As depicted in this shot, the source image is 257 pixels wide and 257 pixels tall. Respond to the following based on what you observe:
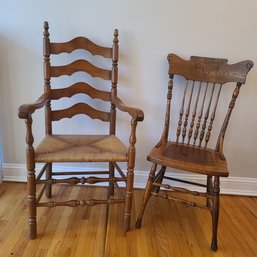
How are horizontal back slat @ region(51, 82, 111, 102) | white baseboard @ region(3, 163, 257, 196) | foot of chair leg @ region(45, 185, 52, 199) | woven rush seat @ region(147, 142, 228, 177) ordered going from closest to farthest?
woven rush seat @ region(147, 142, 228, 177) → horizontal back slat @ region(51, 82, 111, 102) → foot of chair leg @ region(45, 185, 52, 199) → white baseboard @ region(3, 163, 257, 196)

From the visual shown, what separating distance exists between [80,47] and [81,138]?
0.53 m

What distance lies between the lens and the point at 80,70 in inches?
61.9

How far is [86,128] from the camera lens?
5.98 ft

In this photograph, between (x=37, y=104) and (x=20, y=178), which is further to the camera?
(x=20, y=178)

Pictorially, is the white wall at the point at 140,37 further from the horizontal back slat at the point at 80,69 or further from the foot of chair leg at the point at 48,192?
the foot of chair leg at the point at 48,192

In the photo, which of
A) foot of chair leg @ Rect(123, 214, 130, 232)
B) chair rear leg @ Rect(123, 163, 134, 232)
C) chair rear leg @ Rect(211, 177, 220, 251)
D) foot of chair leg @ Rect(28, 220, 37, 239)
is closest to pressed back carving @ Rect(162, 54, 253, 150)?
chair rear leg @ Rect(211, 177, 220, 251)

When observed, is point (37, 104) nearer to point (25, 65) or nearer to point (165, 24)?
point (25, 65)

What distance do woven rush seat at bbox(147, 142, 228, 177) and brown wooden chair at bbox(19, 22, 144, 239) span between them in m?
0.18

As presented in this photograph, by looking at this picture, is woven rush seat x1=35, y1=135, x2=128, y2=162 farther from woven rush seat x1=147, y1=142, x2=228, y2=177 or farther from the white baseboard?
the white baseboard

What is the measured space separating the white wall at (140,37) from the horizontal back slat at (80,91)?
180 millimetres

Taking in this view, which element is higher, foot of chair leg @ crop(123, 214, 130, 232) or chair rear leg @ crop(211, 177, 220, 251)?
chair rear leg @ crop(211, 177, 220, 251)

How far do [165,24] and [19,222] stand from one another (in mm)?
1443

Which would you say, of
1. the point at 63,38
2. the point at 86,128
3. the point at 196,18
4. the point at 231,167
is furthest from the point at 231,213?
the point at 63,38

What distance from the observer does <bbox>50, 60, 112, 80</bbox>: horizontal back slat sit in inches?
61.1
